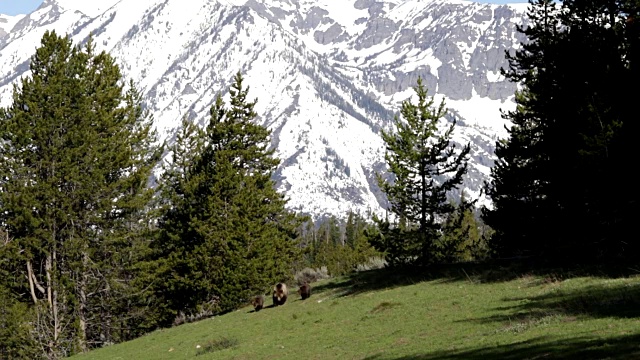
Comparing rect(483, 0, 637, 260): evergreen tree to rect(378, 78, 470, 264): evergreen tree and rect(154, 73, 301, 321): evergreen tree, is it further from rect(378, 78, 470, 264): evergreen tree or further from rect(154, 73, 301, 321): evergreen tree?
rect(154, 73, 301, 321): evergreen tree

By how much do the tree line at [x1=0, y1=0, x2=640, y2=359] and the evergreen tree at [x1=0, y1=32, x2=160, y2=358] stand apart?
119mm

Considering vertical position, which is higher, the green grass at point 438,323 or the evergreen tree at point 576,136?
the evergreen tree at point 576,136

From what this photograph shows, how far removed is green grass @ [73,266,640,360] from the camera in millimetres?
16703

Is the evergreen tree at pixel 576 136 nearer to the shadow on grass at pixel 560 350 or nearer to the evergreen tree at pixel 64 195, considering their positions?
the shadow on grass at pixel 560 350

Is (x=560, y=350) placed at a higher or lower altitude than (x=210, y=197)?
lower

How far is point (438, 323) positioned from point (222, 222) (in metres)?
26.5

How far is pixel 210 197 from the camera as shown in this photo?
160 ft

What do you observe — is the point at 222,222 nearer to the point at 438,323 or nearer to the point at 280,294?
the point at 280,294

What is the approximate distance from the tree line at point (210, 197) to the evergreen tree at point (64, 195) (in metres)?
0.12

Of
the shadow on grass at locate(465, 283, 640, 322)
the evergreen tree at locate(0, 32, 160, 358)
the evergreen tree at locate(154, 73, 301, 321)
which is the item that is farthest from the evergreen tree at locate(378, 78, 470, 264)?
the shadow on grass at locate(465, 283, 640, 322)

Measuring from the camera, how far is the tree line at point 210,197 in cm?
3192

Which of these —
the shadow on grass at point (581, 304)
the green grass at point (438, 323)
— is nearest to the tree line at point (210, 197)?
the green grass at point (438, 323)

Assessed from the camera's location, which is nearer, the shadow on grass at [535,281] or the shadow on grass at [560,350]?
the shadow on grass at [560,350]

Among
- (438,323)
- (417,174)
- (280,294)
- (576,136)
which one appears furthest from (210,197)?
(438,323)
